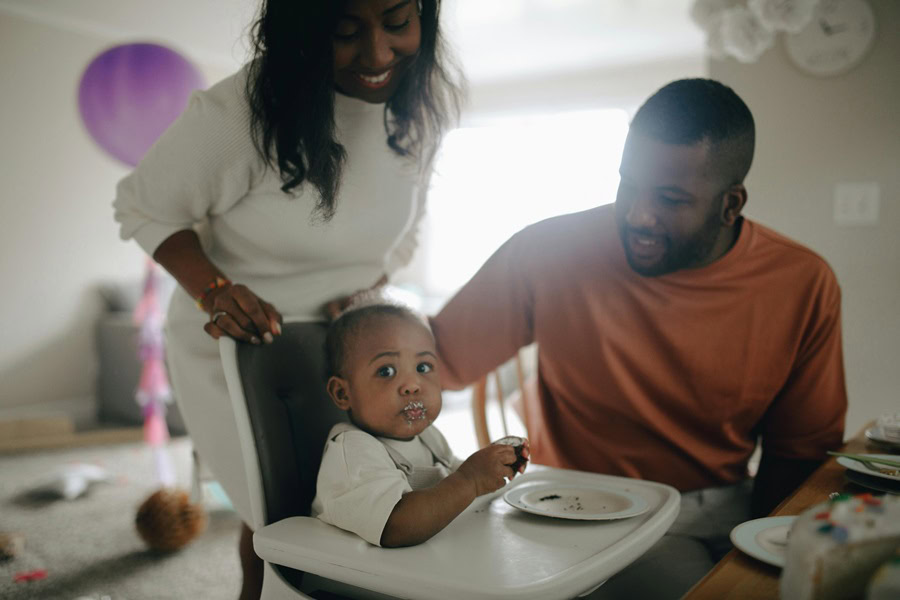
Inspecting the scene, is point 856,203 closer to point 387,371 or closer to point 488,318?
point 488,318

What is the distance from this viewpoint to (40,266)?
5.11 meters

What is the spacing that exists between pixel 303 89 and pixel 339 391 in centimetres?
50

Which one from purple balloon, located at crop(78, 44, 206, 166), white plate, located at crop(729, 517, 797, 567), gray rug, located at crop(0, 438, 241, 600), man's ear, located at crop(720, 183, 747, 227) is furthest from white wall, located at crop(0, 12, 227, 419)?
white plate, located at crop(729, 517, 797, 567)

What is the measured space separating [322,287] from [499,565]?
0.74 metres

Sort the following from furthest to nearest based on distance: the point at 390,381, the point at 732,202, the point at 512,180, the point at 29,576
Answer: the point at 512,180
the point at 29,576
the point at 732,202
the point at 390,381

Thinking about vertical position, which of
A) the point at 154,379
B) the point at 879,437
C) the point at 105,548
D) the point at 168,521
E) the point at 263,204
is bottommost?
the point at 105,548

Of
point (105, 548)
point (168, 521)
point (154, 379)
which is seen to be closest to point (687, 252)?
point (168, 521)

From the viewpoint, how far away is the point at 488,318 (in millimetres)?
1508

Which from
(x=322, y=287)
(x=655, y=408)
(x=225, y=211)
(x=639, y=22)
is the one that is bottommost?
(x=655, y=408)

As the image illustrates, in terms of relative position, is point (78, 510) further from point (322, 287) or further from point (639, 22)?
point (639, 22)

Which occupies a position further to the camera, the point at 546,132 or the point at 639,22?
the point at 546,132

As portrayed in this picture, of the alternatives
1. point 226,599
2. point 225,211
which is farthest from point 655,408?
point 226,599

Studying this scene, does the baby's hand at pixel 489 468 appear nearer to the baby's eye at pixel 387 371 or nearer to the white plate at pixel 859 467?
the baby's eye at pixel 387 371

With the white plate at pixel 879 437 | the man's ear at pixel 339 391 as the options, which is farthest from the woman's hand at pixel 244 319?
the white plate at pixel 879 437
